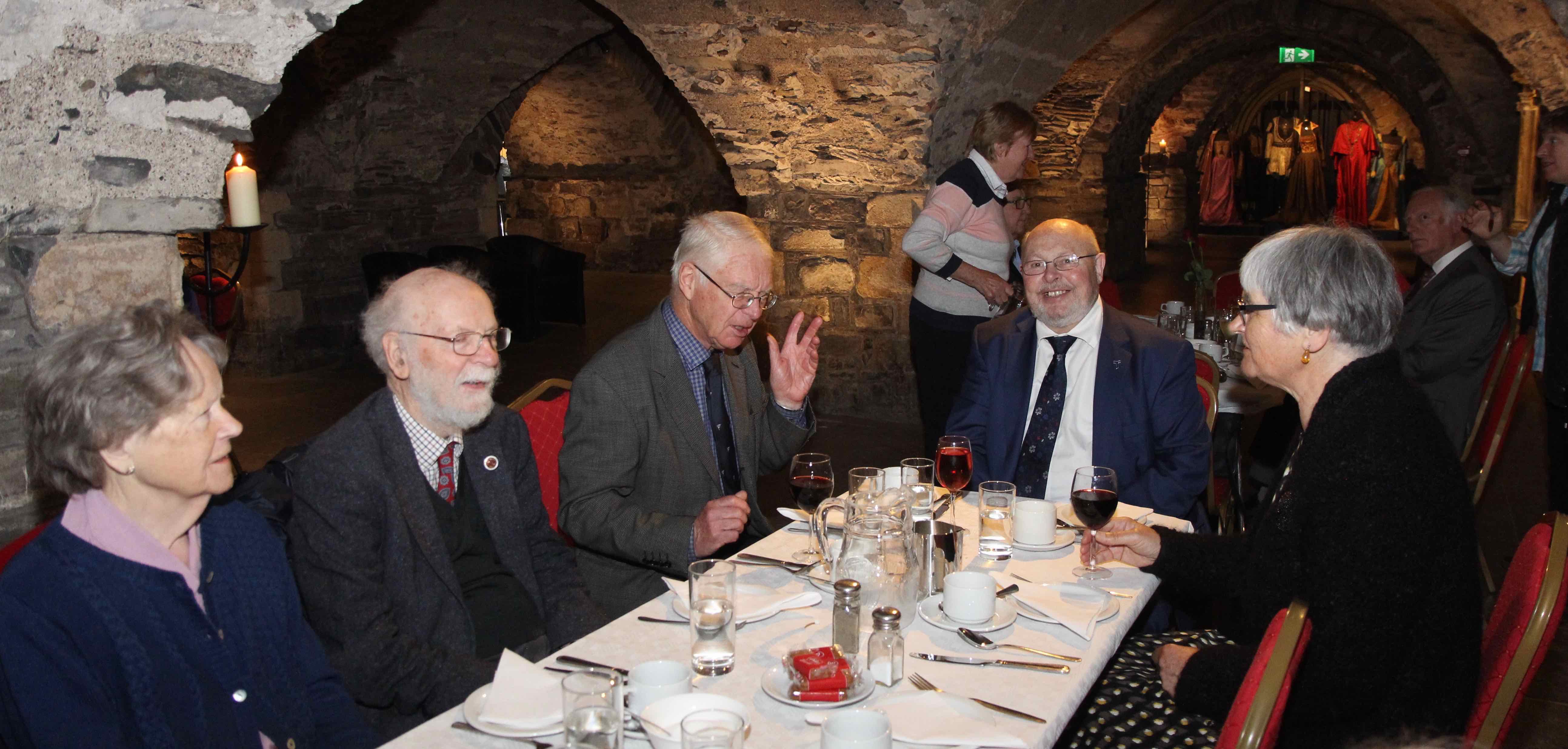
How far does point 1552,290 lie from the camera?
4090mm

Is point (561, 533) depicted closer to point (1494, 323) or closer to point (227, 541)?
point (227, 541)

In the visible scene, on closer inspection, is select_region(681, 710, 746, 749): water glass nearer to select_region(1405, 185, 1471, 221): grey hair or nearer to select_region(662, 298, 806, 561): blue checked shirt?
select_region(662, 298, 806, 561): blue checked shirt

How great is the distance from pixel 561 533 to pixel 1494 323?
11.0 feet

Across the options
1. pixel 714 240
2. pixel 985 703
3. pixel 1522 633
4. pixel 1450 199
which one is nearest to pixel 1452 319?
pixel 1450 199

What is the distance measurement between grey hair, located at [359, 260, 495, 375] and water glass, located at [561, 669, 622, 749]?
1.00 m

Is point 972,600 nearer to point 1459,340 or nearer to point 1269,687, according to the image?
point 1269,687

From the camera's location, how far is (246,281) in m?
8.58

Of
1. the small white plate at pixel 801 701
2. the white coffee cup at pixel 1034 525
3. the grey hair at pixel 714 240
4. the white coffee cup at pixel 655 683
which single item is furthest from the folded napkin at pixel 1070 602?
the grey hair at pixel 714 240

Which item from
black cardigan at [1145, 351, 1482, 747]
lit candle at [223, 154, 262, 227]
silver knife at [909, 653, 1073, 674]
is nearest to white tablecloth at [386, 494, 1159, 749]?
silver knife at [909, 653, 1073, 674]

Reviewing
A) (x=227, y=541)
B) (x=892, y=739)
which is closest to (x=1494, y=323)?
(x=892, y=739)

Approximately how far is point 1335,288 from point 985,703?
102 centimetres

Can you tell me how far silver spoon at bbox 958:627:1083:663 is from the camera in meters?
1.91

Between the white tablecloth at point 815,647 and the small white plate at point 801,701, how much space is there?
2cm

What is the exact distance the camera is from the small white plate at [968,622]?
201cm
